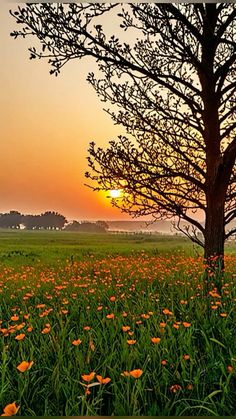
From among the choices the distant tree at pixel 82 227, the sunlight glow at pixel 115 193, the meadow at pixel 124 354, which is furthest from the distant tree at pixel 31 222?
the sunlight glow at pixel 115 193

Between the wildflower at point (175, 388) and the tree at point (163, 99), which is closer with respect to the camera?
the wildflower at point (175, 388)

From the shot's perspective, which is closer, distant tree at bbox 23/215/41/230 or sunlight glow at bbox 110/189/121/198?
sunlight glow at bbox 110/189/121/198

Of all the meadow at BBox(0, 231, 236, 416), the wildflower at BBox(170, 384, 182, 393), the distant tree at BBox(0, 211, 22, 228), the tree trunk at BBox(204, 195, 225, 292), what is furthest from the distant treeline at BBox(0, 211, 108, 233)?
the wildflower at BBox(170, 384, 182, 393)

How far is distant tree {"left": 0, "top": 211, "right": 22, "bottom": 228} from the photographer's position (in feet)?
20.4

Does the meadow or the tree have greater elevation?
the tree

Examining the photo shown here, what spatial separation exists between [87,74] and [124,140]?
3.23ft

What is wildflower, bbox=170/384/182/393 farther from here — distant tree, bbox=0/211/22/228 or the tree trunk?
distant tree, bbox=0/211/22/228

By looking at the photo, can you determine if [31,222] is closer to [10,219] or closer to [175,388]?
[10,219]

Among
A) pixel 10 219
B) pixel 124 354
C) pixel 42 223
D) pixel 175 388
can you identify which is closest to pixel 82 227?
pixel 42 223

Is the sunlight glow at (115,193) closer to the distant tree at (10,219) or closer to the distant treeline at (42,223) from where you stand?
the distant treeline at (42,223)

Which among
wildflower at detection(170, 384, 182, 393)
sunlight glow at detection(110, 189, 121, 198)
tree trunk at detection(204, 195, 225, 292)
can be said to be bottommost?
wildflower at detection(170, 384, 182, 393)

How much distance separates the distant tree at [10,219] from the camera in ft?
20.4

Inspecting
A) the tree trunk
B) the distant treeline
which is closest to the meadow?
the tree trunk

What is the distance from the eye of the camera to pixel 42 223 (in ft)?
20.1
